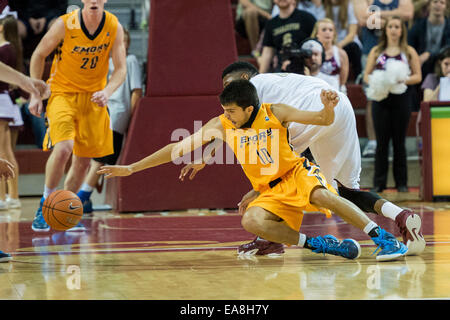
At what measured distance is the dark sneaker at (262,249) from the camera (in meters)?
5.45

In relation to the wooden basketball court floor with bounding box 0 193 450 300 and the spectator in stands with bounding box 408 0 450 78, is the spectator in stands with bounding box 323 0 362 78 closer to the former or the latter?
the spectator in stands with bounding box 408 0 450 78

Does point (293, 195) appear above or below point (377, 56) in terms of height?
below

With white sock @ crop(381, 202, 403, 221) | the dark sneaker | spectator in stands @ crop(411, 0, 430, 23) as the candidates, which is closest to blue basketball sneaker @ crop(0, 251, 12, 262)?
the dark sneaker

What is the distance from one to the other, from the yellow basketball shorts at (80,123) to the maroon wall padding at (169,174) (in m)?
1.33

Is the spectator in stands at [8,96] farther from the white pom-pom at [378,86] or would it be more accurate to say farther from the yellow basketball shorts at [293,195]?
the yellow basketball shorts at [293,195]

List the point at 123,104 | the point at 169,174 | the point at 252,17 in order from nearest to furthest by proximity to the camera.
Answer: the point at 169,174
the point at 123,104
the point at 252,17

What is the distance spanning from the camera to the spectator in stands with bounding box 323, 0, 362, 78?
1088 cm

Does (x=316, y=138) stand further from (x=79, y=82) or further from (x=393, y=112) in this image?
(x=393, y=112)

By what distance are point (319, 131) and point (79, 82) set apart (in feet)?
8.99

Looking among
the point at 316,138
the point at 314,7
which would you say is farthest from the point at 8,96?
the point at 316,138

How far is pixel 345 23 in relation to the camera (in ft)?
36.0

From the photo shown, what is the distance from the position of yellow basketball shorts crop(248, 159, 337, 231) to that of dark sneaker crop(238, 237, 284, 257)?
34cm

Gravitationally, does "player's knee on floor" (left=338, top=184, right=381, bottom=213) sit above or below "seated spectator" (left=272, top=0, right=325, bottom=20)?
below
